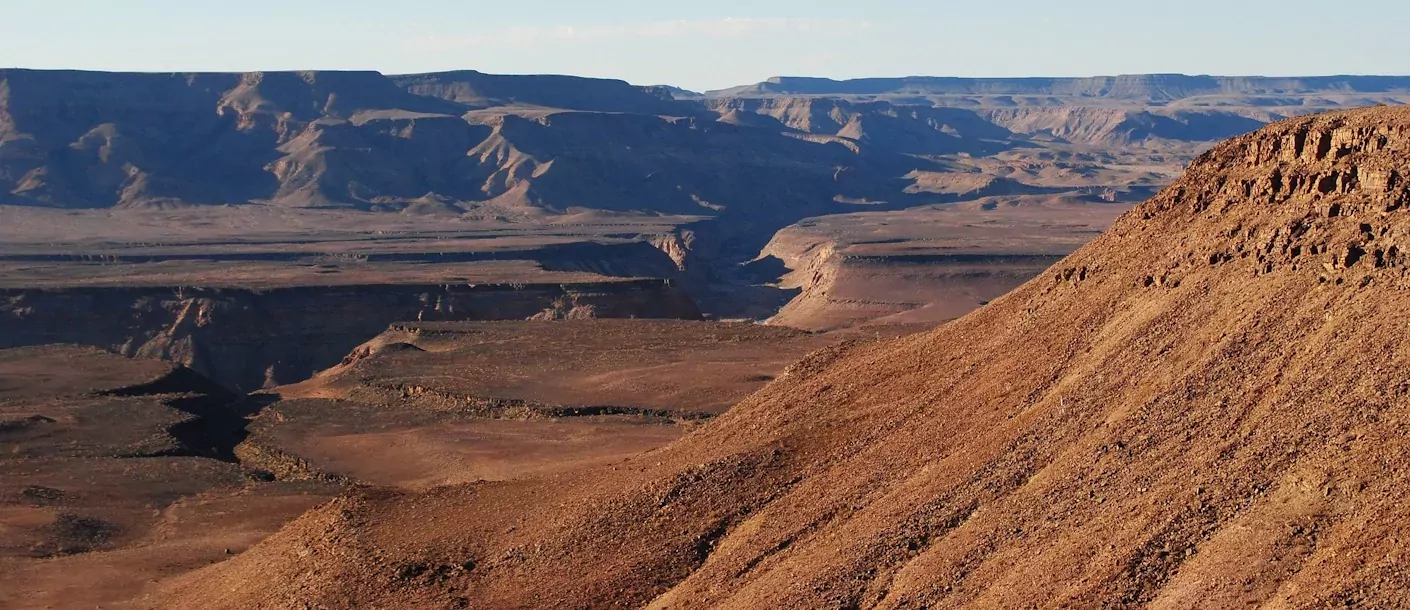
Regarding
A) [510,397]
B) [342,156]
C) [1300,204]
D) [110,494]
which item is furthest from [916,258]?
[1300,204]

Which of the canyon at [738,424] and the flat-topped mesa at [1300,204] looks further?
the flat-topped mesa at [1300,204]

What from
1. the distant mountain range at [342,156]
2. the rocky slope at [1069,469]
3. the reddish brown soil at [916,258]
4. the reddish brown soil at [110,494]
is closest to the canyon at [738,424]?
the rocky slope at [1069,469]

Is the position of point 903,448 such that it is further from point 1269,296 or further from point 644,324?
point 644,324

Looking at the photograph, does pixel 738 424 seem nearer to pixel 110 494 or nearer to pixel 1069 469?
pixel 1069 469

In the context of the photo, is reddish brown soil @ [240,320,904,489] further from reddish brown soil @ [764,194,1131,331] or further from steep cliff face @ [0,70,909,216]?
steep cliff face @ [0,70,909,216]

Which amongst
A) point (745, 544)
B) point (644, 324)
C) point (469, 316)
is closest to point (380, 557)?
point (745, 544)

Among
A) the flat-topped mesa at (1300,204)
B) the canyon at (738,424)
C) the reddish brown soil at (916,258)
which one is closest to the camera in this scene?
the canyon at (738,424)

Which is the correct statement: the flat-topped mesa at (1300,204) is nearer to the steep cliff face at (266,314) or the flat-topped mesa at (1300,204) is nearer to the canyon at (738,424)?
the canyon at (738,424)
